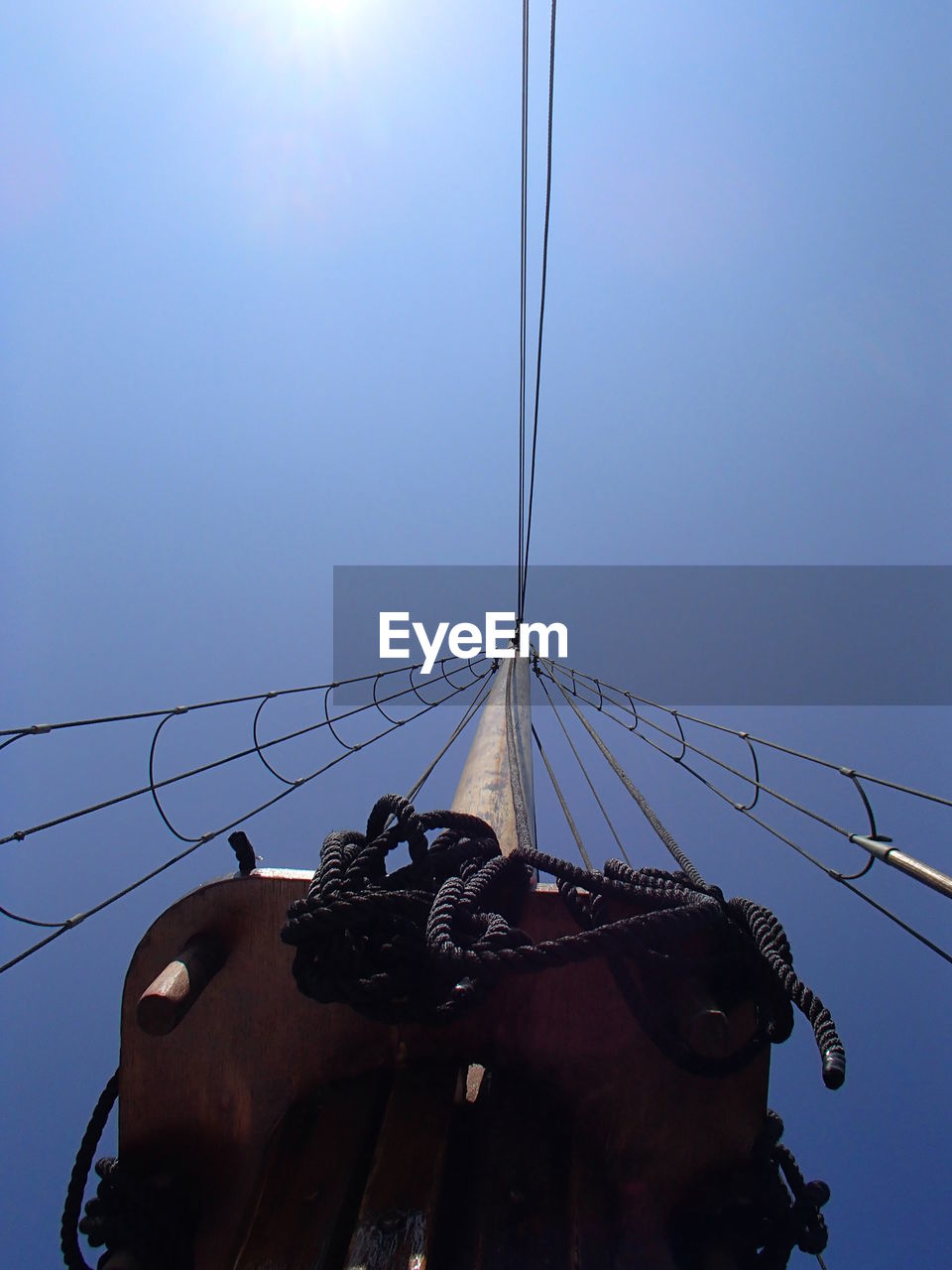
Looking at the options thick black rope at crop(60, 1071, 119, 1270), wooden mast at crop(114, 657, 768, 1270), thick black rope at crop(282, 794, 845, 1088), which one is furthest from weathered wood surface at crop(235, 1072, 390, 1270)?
thick black rope at crop(60, 1071, 119, 1270)

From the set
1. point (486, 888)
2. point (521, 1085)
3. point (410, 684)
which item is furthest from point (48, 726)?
point (410, 684)

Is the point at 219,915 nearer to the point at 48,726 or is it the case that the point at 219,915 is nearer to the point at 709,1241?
the point at 709,1241

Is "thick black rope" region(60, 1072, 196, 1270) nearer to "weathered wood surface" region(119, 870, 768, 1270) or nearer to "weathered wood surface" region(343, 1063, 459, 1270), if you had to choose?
"weathered wood surface" region(119, 870, 768, 1270)

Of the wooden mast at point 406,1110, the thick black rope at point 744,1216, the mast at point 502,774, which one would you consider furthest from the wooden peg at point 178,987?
the thick black rope at point 744,1216

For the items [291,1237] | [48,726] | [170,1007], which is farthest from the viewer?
[48,726]

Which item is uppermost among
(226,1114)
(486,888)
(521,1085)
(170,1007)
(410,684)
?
(486,888)

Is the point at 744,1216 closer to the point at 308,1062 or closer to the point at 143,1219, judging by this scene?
the point at 308,1062
